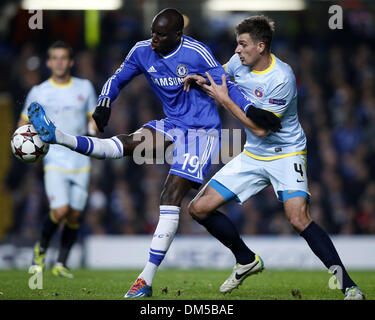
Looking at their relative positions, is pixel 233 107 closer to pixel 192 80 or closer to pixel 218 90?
pixel 218 90

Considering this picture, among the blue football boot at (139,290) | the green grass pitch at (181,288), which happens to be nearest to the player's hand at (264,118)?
the green grass pitch at (181,288)

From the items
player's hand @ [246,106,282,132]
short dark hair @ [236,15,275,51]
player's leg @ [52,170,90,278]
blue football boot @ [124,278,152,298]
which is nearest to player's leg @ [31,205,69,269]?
player's leg @ [52,170,90,278]

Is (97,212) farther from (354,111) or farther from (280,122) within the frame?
(280,122)

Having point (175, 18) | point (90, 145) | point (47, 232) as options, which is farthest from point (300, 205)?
point (47, 232)

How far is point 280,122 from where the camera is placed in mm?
6059

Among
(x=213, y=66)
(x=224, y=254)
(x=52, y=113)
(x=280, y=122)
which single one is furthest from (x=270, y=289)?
(x=224, y=254)

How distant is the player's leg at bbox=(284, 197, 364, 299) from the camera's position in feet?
18.2

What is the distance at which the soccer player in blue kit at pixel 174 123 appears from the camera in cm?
582

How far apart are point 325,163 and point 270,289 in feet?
24.8

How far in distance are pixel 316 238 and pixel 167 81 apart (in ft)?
6.47

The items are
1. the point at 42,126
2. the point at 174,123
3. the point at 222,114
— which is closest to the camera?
the point at 42,126

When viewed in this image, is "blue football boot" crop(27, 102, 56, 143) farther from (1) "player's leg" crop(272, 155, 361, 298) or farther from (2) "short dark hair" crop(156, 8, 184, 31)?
(1) "player's leg" crop(272, 155, 361, 298)

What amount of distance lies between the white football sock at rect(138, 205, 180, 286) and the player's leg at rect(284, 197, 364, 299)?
1.01 m

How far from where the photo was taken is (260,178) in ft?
20.5
